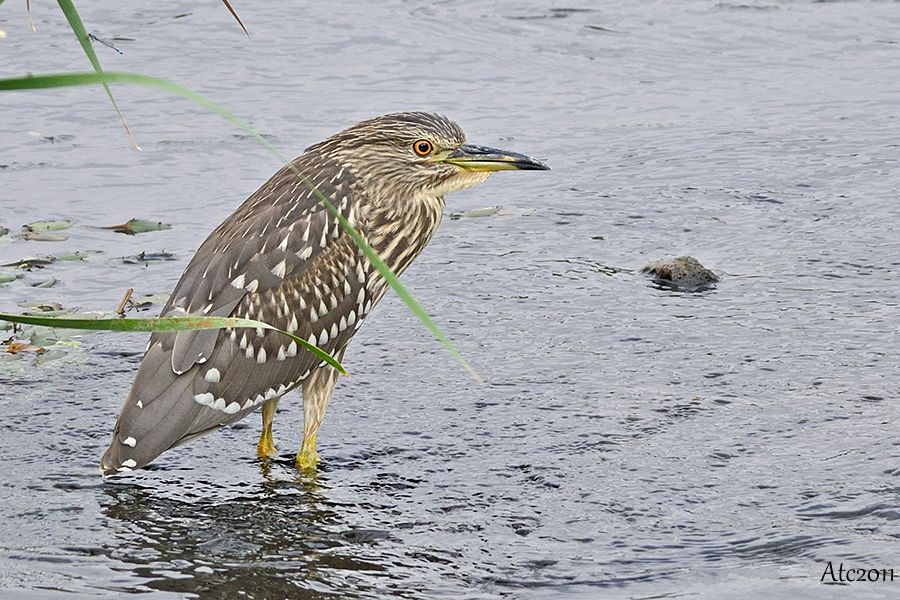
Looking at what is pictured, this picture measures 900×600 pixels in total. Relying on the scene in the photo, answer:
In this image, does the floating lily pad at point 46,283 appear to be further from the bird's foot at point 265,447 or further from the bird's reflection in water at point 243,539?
the bird's reflection in water at point 243,539

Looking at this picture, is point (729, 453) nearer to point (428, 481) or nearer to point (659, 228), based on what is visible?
point (428, 481)

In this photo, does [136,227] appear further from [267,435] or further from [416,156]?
[267,435]

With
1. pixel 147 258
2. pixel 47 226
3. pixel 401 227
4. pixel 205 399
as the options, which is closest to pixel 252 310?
pixel 205 399

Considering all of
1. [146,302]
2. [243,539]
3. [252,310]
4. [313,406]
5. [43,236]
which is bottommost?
[243,539]

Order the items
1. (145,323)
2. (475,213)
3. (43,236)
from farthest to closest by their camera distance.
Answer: (475,213) → (43,236) → (145,323)

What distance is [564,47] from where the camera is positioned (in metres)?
10.4

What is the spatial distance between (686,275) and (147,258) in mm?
2617

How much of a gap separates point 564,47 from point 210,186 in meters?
3.28

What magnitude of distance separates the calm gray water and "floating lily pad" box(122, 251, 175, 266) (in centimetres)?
11

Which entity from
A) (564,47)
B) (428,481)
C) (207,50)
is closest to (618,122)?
(564,47)

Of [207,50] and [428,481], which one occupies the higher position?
[207,50]

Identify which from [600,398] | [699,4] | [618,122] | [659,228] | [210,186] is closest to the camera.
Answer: [600,398]

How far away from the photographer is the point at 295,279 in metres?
5.63

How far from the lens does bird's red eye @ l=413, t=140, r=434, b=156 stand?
604 centimetres
